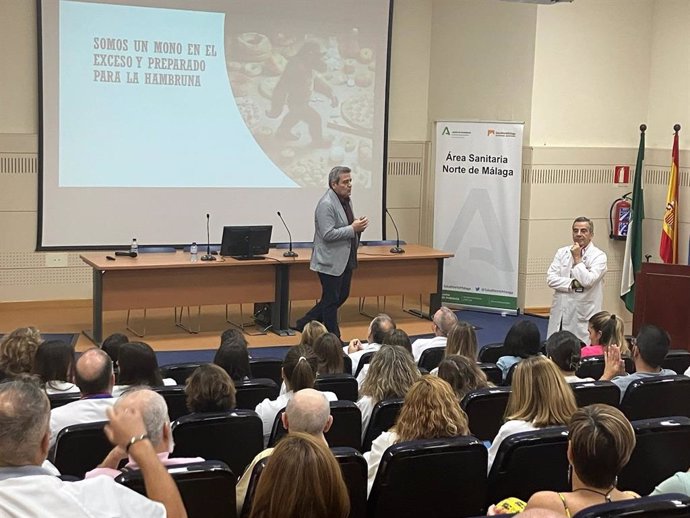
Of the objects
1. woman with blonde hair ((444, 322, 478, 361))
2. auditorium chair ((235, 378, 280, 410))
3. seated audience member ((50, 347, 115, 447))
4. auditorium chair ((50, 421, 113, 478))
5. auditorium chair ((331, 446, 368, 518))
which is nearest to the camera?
auditorium chair ((331, 446, 368, 518))

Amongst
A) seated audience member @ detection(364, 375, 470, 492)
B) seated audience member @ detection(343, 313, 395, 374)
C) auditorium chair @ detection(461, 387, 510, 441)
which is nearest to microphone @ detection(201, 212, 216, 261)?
seated audience member @ detection(343, 313, 395, 374)

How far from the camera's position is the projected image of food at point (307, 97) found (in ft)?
34.0

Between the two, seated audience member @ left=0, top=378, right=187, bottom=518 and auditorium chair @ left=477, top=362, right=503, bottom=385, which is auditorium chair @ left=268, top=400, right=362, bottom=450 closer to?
auditorium chair @ left=477, top=362, right=503, bottom=385

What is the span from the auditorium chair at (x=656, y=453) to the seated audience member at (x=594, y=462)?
0.93 meters

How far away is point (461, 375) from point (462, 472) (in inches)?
44.0

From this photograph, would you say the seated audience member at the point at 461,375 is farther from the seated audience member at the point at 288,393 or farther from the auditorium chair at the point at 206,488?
the auditorium chair at the point at 206,488

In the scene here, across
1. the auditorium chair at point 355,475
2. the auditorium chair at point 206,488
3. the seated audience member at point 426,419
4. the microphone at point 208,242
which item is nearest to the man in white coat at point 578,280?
the microphone at point 208,242

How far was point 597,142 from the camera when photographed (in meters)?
10.7

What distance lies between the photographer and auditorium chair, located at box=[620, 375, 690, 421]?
4664 millimetres

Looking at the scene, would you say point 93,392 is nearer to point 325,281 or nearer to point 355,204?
point 325,281

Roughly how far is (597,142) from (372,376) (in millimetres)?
6925

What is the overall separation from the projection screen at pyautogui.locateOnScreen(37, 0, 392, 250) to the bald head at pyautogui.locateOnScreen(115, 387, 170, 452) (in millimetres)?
7323

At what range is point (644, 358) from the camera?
508 cm

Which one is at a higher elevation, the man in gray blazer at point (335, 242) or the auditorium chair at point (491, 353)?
the man in gray blazer at point (335, 242)
